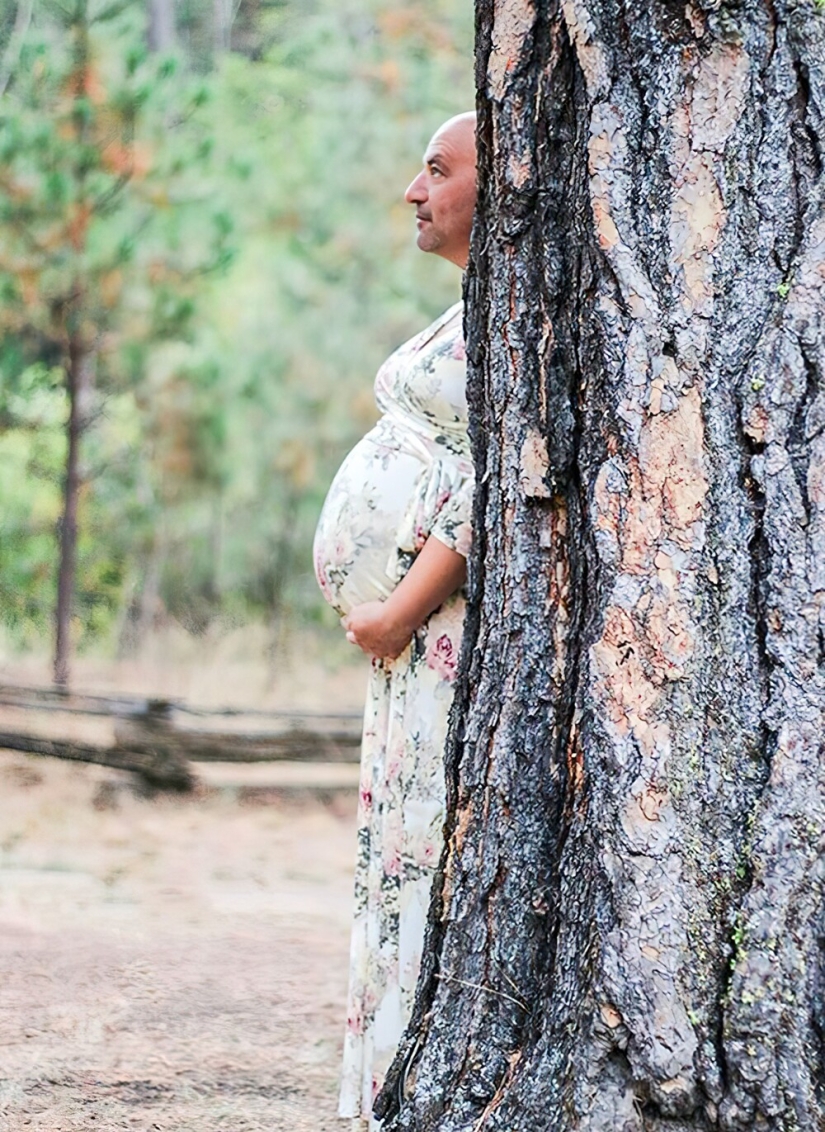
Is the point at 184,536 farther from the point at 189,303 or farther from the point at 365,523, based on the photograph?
the point at 365,523

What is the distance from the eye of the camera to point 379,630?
8.04 ft

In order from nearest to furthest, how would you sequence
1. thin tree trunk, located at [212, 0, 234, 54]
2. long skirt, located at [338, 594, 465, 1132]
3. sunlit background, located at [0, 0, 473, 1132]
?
long skirt, located at [338, 594, 465, 1132] < sunlit background, located at [0, 0, 473, 1132] < thin tree trunk, located at [212, 0, 234, 54]

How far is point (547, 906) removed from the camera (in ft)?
6.19

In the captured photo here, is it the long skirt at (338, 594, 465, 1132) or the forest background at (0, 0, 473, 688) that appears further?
the forest background at (0, 0, 473, 688)

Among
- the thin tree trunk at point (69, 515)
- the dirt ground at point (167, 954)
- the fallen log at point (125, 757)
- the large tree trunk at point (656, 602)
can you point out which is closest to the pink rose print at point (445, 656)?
the large tree trunk at point (656, 602)

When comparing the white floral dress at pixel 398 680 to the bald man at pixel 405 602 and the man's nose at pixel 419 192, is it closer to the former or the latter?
the bald man at pixel 405 602

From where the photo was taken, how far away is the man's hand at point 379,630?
2.44 m

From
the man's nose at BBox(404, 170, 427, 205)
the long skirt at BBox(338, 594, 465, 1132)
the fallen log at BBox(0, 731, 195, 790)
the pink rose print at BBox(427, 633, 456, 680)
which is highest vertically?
the man's nose at BBox(404, 170, 427, 205)

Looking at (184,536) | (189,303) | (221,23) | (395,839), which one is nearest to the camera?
(395,839)

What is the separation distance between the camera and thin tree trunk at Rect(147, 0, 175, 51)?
41.1ft

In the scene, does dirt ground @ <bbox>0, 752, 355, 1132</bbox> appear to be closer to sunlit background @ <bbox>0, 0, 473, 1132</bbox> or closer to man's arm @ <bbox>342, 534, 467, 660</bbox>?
sunlit background @ <bbox>0, 0, 473, 1132</bbox>

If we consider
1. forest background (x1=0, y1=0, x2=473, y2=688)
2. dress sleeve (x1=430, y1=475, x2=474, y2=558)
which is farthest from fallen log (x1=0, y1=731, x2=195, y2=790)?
dress sleeve (x1=430, y1=475, x2=474, y2=558)

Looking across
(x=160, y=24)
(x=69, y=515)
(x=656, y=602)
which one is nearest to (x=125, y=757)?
(x=69, y=515)

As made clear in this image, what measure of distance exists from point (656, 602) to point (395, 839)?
0.92 metres
